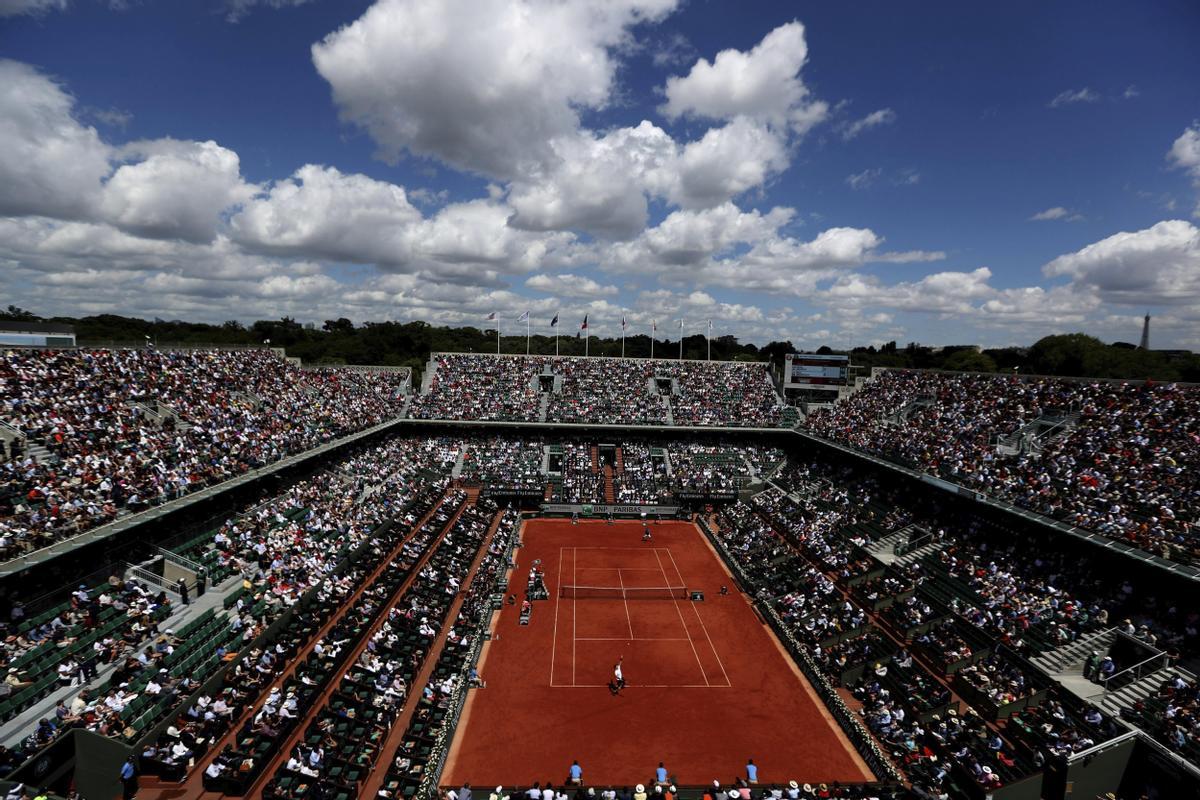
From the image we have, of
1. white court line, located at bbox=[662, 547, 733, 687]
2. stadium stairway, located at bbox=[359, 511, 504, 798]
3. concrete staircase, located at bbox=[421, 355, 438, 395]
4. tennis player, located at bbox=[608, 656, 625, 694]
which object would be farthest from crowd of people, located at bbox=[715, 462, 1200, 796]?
concrete staircase, located at bbox=[421, 355, 438, 395]

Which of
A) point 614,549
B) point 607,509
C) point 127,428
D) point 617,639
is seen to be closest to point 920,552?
point 617,639

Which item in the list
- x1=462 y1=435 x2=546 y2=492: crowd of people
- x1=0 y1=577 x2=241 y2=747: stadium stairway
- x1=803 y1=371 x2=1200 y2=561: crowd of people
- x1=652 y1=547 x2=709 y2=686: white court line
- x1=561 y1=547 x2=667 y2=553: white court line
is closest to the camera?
x1=0 y1=577 x2=241 y2=747: stadium stairway

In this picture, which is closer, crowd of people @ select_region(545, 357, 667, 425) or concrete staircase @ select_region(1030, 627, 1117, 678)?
concrete staircase @ select_region(1030, 627, 1117, 678)

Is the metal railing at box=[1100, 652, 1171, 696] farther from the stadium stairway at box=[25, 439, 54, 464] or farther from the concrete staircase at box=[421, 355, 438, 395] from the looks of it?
the concrete staircase at box=[421, 355, 438, 395]

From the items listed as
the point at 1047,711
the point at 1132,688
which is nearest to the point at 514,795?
the point at 1047,711

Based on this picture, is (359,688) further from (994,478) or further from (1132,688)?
(994,478)

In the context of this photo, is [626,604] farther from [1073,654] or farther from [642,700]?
[1073,654]
